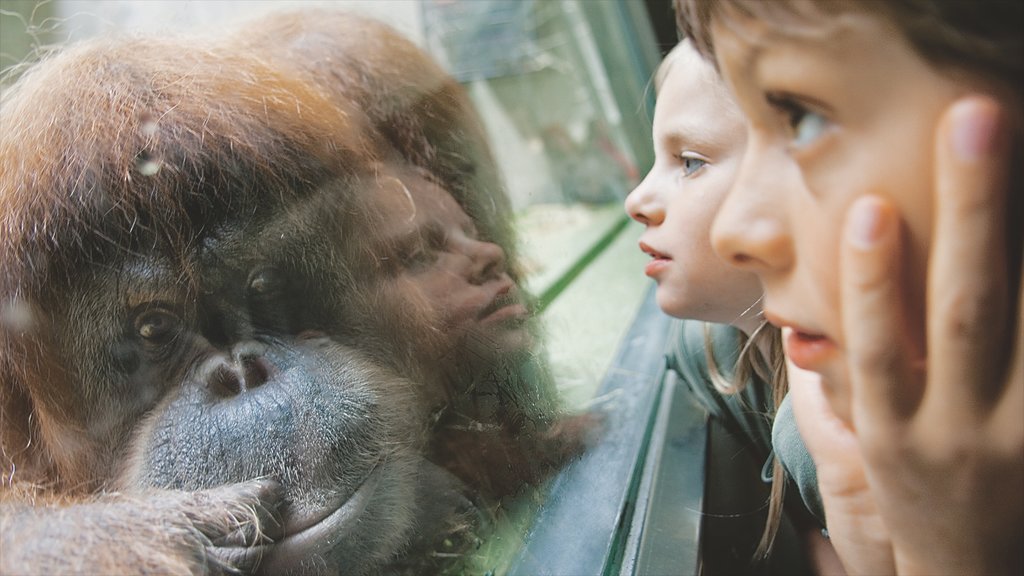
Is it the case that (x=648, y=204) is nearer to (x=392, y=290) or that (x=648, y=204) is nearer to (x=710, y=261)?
(x=710, y=261)

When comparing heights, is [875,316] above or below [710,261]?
above

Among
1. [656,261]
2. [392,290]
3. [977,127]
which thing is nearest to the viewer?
[977,127]

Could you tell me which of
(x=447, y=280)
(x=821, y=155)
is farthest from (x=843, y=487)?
(x=447, y=280)

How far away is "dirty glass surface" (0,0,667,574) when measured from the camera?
0.73m

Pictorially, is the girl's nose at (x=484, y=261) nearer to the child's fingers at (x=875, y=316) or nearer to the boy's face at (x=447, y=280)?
the boy's face at (x=447, y=280)

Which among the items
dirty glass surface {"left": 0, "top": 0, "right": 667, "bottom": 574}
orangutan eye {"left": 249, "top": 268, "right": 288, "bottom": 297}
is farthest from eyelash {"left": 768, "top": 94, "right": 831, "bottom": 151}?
orangutan eye {"left": 249, "top": 268, "right": 288, "bottom": 297}

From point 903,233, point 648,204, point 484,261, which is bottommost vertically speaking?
point 484,261

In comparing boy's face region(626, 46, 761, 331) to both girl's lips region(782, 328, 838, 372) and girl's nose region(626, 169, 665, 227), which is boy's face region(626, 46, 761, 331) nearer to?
girl's nose region(626, 169, 665, 227)

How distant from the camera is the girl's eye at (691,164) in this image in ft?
1.93

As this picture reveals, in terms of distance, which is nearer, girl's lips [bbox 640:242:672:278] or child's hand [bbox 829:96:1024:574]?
child's hand [bbox 829:96:1024:574]

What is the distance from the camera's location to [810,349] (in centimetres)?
39

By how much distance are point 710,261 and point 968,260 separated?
1.11 ft

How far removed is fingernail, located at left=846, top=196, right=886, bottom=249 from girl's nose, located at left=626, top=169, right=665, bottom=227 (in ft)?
1.17

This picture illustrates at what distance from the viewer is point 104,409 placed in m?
0.73
